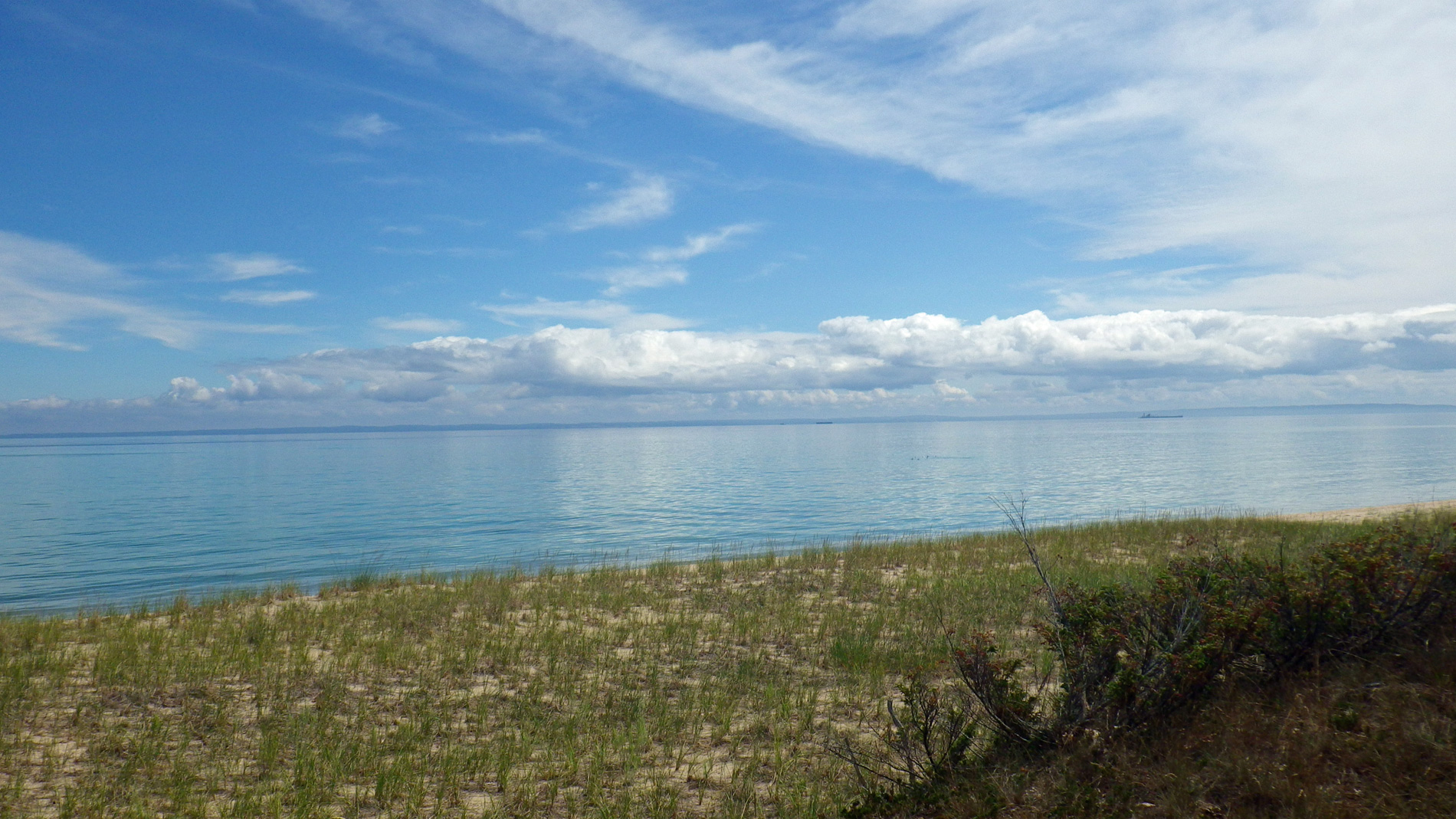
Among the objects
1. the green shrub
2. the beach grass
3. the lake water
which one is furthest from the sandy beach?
the green shrub

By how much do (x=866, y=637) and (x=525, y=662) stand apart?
4.98m

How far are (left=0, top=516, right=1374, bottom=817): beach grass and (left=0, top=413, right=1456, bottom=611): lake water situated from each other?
888cm

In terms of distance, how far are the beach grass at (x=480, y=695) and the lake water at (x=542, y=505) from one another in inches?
349

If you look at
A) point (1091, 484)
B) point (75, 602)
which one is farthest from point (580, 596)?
point (1091, 484)

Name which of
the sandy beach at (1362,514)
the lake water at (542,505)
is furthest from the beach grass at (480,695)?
the sandy beach at (1362,514)

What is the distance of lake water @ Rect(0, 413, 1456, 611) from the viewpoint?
2733 cm

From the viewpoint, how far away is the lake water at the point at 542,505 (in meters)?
27.3

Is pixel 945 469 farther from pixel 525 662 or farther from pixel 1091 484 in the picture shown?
pixel 525 662

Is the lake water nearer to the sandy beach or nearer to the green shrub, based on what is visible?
the sandy beach

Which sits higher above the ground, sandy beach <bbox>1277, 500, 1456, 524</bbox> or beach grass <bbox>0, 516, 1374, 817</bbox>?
beach grass <bbox>0, 516, 1374, 817</bbox>

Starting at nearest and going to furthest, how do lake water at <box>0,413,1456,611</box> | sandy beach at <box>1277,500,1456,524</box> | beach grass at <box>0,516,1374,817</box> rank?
beach grass at <box>0,516,1374,817</box> < sandy beach at <box>1277,500,1456,524</box> < lake water at <box>0,413,1456,611</box>

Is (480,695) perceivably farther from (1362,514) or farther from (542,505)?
(542,505)

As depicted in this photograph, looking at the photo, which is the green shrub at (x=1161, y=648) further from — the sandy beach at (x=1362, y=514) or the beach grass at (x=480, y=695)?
the sandy beach at (x=1362, y=514)

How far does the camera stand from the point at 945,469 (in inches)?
2884
